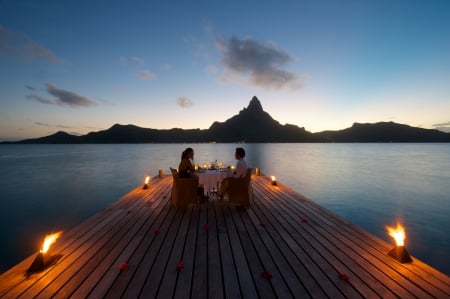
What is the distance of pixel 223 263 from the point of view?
3.42 m

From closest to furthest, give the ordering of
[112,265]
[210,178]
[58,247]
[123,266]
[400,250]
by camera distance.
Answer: [123,266] < [112,265] < [400,250] < [58,247] < [210,178]

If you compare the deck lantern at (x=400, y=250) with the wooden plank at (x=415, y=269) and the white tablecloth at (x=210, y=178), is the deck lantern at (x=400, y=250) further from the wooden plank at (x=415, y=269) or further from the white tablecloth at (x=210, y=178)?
the white tablecloth at (x=210, y=178)

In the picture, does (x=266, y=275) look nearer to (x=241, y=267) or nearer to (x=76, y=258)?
(x=241, y=267)

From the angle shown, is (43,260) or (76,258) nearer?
(43,260)

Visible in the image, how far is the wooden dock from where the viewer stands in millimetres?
2787

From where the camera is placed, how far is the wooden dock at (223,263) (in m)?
2.79

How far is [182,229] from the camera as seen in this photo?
4.78 metres

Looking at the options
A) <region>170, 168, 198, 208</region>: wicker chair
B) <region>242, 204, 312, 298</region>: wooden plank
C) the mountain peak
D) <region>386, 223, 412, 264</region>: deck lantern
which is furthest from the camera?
the mountain peak

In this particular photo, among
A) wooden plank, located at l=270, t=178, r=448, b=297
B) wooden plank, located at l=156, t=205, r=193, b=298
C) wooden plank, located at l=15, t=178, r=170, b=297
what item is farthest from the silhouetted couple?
wooden plank, located at l=270, t=178, r=448, b=297

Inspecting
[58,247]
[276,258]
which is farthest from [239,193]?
[58,247]

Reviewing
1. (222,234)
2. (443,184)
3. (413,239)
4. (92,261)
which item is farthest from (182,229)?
(443,184)

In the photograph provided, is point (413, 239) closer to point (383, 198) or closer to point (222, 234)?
point (383, 198)

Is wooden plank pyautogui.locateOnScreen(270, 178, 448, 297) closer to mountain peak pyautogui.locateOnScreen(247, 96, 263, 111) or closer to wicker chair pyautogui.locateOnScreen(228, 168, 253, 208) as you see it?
wicker chair pyautogui.locateOnScreen(228, 168, 253, 208)

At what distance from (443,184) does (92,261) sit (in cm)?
2759
